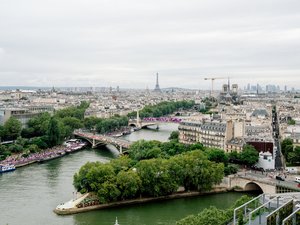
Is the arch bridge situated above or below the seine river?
above

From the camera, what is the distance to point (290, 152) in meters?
28.5

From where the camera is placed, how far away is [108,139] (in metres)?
37.3

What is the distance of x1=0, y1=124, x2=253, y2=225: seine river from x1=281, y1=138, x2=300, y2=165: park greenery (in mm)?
7058

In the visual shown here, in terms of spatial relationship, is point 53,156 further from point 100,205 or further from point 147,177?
point 100,205

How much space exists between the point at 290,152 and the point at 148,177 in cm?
1187

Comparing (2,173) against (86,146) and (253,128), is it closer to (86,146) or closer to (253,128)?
(86,146)

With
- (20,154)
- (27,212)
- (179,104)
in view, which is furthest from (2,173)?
(179,104)

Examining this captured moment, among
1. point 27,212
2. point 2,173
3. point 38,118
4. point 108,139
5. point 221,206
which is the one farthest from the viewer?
point 38,118

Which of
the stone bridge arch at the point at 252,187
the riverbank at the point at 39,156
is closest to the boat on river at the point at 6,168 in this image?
the riverbank at the point at 39,156

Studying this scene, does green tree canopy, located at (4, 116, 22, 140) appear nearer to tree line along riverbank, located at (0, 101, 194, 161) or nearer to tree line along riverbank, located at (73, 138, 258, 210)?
tree line along riverbank, located at (0, 101, 194, 161)

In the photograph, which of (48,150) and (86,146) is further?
(86,146)

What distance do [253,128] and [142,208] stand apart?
16461 mm

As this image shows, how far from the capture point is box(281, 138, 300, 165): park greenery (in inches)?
1085

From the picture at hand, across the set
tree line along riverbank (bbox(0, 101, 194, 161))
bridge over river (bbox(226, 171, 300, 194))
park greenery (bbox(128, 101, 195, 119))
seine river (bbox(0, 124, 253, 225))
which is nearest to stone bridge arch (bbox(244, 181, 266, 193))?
bridge over river (bbox(226, 171, 300, 194))
